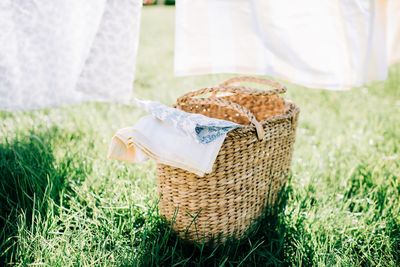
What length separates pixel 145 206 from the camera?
1.68 meters

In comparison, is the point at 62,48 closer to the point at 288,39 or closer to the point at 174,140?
the point at 174,140

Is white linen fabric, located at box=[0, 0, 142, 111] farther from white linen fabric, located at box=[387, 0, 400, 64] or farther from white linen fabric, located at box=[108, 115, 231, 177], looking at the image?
white linen fabric, located at box=[387, 0, 400, 64]

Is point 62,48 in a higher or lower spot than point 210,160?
higher

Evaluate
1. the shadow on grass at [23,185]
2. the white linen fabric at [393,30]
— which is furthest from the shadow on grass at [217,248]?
the white linen fabric at [393,30]

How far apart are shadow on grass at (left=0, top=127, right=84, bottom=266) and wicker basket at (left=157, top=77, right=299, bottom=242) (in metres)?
0.44

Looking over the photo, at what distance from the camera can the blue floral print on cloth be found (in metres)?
1.38

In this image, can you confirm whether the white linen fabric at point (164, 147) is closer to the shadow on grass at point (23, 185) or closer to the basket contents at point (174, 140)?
the basket contents at point (174, 140)

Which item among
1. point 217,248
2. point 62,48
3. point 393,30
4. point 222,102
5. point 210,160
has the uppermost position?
point 393,30

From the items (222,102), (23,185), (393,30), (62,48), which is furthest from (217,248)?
(393,30)

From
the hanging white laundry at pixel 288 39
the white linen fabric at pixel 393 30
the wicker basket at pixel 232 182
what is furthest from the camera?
the white linen fabric at pixel 393 30

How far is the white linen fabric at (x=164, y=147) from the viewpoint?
4.47ft

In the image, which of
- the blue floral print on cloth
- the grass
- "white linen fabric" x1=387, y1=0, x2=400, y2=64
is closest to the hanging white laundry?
"white linen fabric" x1=387, y1=0, x2=400, y2=64

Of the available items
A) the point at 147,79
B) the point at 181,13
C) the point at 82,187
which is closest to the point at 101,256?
the point at 82,187

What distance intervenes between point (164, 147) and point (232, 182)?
259 mm
